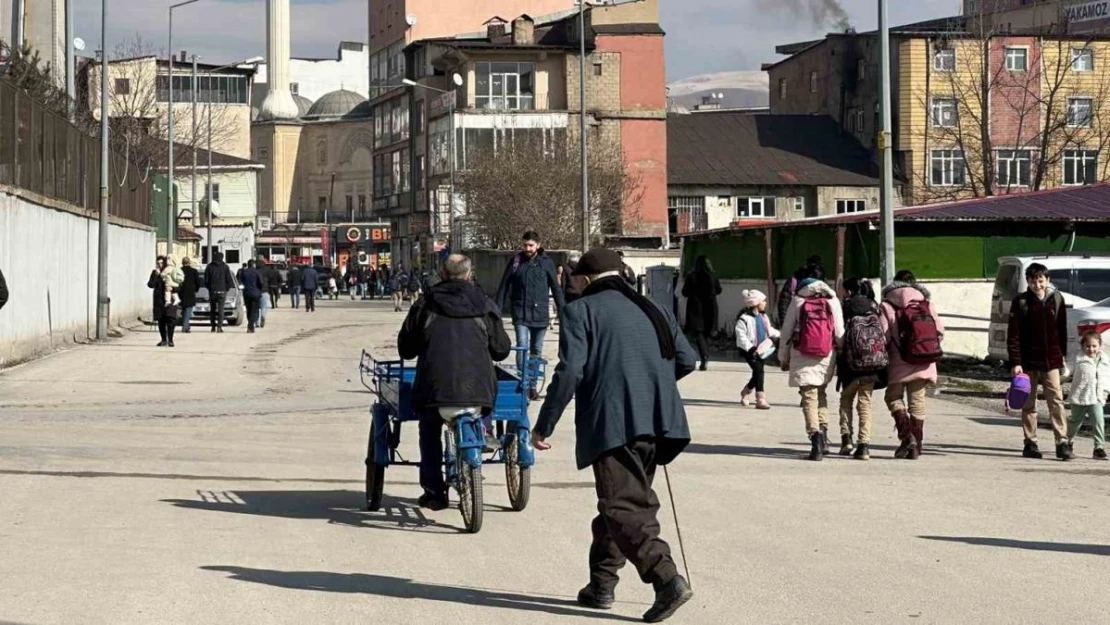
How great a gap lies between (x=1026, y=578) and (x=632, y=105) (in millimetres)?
73255

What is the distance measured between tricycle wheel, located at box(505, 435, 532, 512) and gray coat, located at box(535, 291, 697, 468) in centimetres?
296

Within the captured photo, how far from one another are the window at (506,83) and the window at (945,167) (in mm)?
18986

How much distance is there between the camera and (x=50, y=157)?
30.5 metres

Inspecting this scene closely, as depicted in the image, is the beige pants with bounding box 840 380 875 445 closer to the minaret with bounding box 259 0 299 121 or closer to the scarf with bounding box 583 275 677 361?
the scarf with bounding box 583 275 677 361

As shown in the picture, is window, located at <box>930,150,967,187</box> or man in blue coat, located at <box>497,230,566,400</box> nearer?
man in blue coat, located at <box>497,230,566,400</box>

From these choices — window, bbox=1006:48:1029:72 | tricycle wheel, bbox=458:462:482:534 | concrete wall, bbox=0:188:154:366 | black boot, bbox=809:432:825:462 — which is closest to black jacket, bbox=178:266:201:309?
concrete wall, bbox=0:188:154:366

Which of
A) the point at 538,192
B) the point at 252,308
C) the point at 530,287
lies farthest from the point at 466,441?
the point at 538,192

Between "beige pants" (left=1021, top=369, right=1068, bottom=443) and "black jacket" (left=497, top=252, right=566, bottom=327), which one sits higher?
"black jacket" (left=497, top=252, right=566, bottom=327)

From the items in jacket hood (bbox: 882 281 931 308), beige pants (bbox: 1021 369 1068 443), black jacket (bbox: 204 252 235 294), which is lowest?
beige pants (bbox: 1021 369 1068 443)

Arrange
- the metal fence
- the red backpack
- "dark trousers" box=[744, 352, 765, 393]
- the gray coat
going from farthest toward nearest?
the metal fence → "dark trousers" box=[744, 352, 765, 393] → the red backpack → the gray coat

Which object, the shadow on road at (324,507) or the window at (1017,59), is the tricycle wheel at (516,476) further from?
the window at (1017,59)

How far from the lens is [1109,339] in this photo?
21.2 m

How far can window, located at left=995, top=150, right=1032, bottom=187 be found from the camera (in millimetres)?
78562

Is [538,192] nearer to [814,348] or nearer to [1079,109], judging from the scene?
[1079,109]
